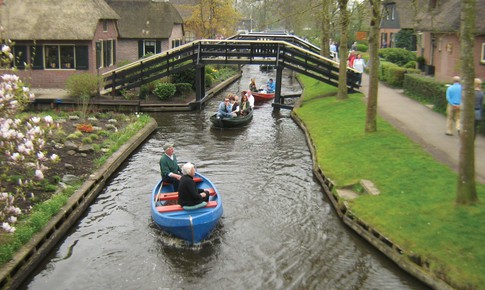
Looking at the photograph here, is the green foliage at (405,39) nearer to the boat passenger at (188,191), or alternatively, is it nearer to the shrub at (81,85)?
the shrub at (81,85)

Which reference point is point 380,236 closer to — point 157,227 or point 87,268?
point 157,227

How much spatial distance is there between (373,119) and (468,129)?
Answer: 8320 millimetres

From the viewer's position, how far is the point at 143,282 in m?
11.4

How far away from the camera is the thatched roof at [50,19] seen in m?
32.2

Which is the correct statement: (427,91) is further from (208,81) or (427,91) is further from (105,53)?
(105,53)

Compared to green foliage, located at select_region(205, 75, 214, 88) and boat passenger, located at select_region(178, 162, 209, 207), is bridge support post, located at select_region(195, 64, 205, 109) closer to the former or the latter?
green foliage, located at select_region(205, 75, 214, 88)

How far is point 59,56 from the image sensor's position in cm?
3309

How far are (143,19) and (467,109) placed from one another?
3659 centimetres

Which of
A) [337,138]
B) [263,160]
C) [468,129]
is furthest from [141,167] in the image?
[468,129]

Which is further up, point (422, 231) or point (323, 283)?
point (422, 231)

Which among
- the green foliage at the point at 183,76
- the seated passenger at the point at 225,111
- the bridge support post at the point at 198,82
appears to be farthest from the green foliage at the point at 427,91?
the green foliage at the point at 183,76

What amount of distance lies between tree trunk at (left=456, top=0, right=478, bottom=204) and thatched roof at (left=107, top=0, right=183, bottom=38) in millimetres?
35281

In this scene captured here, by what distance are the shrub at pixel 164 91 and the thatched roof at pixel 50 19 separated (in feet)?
17.3

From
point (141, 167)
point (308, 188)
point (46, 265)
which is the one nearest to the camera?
point (46, 265)
